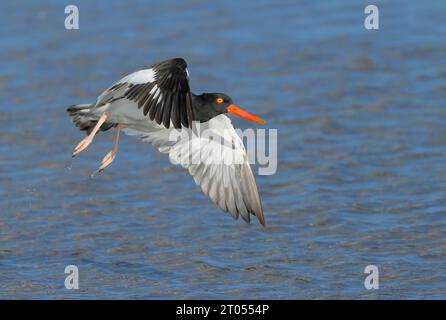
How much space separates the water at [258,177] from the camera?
9422mm

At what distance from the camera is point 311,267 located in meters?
9.47

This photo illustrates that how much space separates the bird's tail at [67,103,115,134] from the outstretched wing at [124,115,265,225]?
450mm

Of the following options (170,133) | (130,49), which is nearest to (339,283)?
(170,133)

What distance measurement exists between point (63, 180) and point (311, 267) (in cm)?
300

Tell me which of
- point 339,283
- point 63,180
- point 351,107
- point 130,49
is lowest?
point 339,283

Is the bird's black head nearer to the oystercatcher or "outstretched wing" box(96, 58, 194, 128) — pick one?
the oystercatcher

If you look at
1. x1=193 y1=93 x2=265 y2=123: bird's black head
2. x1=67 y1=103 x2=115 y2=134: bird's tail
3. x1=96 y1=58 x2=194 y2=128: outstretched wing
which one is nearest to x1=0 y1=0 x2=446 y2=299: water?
x1=67 y1=103 x2=115 y2=134: bird's tail

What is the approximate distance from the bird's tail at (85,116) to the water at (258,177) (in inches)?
38.6

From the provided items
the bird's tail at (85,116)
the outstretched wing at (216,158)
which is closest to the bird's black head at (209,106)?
the outstretched wing at (216,158)

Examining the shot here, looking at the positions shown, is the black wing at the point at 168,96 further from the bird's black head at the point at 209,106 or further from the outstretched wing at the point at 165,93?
the bird's black head at the point at 209,106

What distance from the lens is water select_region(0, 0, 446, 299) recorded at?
942 cm

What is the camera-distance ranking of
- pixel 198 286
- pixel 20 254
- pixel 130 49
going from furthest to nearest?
pixel 130 49 < pixel 20 254 < pixel 198 286

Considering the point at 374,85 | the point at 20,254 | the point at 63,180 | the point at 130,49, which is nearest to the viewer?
the point at 20,254

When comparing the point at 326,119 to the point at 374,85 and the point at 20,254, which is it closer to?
the point at 374,85
